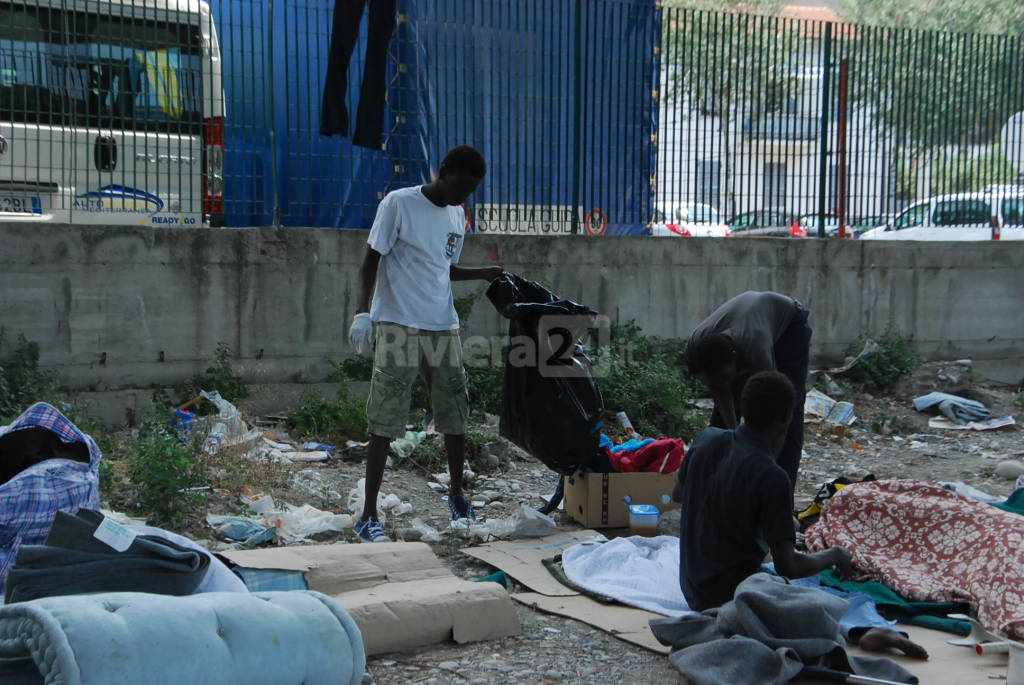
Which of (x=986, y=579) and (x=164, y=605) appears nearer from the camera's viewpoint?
(x=164, y=605)

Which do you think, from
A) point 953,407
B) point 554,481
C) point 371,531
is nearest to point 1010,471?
point 953,407

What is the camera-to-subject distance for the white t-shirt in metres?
4.81

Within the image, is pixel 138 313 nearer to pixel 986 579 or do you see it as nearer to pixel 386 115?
pixel 386 115

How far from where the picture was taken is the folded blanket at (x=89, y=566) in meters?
2.84

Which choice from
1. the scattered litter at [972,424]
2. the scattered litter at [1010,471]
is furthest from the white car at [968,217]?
the scattered litter at [1010,471]

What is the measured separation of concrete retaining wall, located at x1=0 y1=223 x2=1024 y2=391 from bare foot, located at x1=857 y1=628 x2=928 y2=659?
4672 mm

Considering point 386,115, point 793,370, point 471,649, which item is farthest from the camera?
point 386,115

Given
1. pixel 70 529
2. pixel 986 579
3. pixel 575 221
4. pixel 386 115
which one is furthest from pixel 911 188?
pixel 70 529

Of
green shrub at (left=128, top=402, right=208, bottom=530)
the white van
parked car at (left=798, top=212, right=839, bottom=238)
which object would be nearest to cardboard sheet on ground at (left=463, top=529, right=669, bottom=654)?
green shrub at (left=128, top=402, right=208, bottom=530)

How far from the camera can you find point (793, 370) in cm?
470

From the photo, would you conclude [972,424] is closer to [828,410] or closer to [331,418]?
[828,410]

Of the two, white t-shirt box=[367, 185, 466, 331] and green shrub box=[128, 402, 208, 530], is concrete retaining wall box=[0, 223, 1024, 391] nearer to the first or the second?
green shrub box=[128, 402, 208, 530]

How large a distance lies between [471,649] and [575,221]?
5.09 m

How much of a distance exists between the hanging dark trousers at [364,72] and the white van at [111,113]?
2.54 ft
